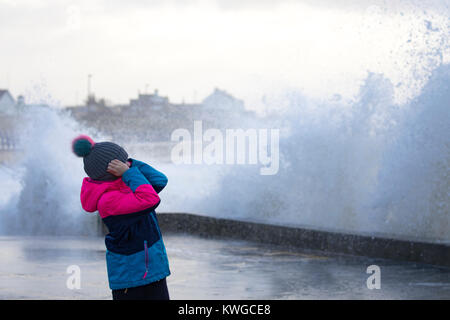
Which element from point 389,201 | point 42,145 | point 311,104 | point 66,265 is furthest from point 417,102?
point 42,145

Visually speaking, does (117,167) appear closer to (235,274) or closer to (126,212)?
(126,212)

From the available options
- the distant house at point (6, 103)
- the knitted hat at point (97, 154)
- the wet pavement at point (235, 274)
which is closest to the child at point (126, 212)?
the knitted hat at point (97, 154)

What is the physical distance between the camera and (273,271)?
777 centimetres

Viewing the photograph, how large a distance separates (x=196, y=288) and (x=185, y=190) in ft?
43.2

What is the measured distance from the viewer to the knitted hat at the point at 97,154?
11.8 ft

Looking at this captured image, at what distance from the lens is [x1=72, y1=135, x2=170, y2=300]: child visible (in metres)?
3.59

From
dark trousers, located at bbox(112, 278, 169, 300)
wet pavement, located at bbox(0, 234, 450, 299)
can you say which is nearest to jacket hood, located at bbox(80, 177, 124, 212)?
dark trousers, located at bbox(112, 278, 169, 300)

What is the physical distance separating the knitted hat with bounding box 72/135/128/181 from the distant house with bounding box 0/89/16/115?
94.9m

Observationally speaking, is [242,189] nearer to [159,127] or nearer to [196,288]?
[196,288]

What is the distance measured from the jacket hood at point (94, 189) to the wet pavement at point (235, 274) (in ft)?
9.24

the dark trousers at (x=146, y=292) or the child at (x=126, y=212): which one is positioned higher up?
the child at (x=126, y=212)

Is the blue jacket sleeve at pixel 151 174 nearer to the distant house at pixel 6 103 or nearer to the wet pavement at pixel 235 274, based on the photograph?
the wet pavement at pixel 235 274

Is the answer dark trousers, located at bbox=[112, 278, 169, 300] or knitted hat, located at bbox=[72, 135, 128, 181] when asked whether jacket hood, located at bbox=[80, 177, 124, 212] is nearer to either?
knitted hat, located at bbox=[72, 135, 128, 181]

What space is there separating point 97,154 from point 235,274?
418cm
